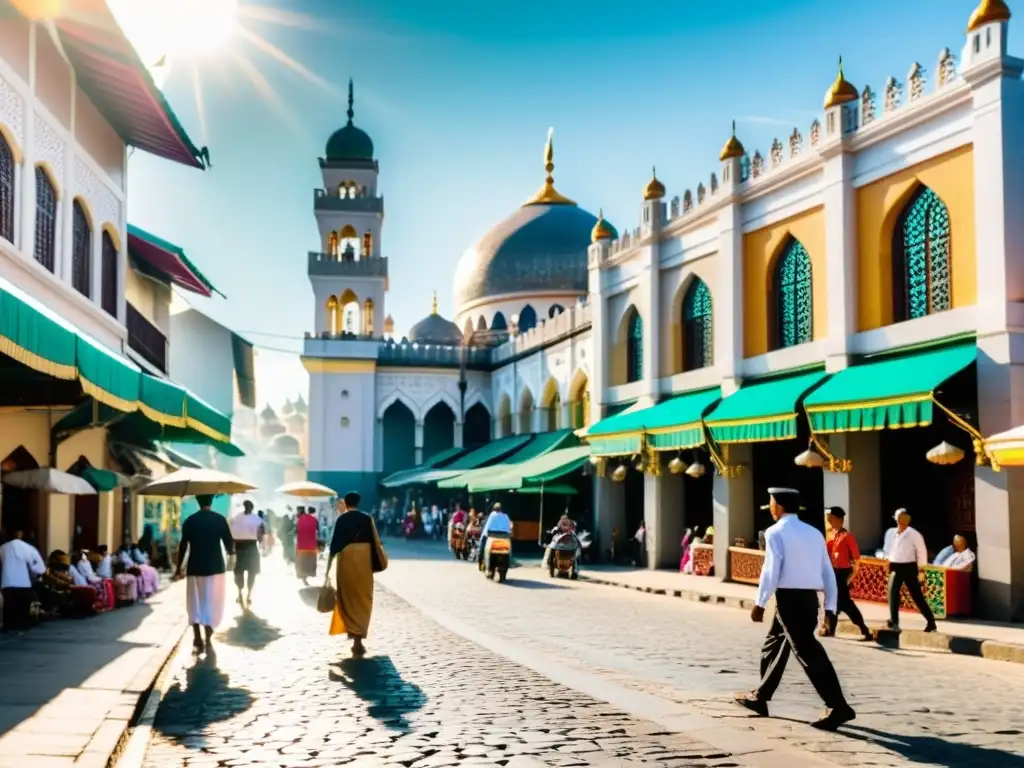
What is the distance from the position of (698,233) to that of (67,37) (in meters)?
12.6

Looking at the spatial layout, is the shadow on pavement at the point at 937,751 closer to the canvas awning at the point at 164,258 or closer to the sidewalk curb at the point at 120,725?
the sidewalk curb at the point at 120,725

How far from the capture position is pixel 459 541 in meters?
29.6

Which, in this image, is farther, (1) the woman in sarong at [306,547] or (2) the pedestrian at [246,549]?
(1) the woman in sarong at [306,547]

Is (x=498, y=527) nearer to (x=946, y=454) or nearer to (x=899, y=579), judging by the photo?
(x=946, y=454)

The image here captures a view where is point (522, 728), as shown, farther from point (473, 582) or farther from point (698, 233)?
point (698, 233)

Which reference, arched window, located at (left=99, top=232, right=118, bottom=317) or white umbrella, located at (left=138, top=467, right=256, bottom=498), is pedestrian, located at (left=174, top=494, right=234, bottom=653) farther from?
arched window, located at (left=99, top=232, right=118, bottom=317)

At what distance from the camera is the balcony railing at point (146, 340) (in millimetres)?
22203

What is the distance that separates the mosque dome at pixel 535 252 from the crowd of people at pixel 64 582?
29821 millimetres

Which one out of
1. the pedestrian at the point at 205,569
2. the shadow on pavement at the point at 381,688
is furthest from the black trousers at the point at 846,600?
the pedestrian at the point at 205,569

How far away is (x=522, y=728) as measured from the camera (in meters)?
7.14

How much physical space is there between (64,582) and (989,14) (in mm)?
13970

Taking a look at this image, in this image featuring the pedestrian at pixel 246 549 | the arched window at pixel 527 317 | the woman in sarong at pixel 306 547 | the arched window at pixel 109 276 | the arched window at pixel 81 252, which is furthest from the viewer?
the arched window at pixel 527 317

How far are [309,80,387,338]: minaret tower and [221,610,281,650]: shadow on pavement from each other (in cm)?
3140

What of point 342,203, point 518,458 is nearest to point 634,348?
point 518,458
